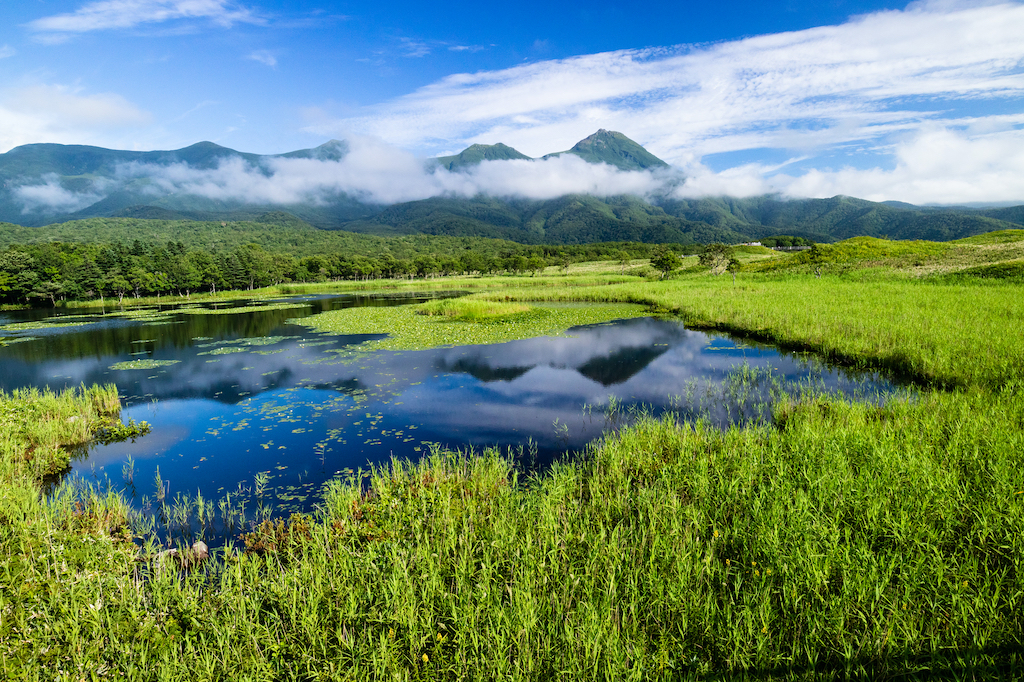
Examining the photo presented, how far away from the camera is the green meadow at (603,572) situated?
4363mm

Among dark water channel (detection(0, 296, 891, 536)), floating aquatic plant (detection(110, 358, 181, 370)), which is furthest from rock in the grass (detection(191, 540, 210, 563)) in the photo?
floating aquatic plant (detection(110, 358, 181, 370))

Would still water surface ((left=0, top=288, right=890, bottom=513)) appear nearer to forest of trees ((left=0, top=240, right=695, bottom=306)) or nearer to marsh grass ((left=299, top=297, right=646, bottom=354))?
marsh grass ((left=299, top=297, right=646, bottom=354))

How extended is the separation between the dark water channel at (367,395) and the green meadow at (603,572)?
1.76 m

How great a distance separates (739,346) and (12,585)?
83.0 feet

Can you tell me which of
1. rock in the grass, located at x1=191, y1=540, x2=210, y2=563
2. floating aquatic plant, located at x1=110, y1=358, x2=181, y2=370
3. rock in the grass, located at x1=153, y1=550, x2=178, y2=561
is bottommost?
rock in the grass, located at x1=191, y1=540, x2=210, y2=563

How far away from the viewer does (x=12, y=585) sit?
5496mm

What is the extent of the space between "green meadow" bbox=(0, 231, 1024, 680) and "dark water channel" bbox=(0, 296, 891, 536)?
176cm

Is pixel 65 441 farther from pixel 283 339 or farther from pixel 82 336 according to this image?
pixel 82 336

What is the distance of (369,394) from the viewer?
1694 centimetres

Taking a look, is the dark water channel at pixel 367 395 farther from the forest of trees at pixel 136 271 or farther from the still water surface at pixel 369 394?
the forest of trees at pixel 136 271

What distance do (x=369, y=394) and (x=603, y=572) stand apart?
13132 millimetres

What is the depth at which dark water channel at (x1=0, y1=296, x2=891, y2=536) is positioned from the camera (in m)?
11.3

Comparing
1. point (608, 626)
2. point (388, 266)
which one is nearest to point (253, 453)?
point (608, 626)

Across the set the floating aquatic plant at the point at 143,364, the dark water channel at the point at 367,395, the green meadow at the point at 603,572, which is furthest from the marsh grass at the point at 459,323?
the green meadow at the point at 603,572
